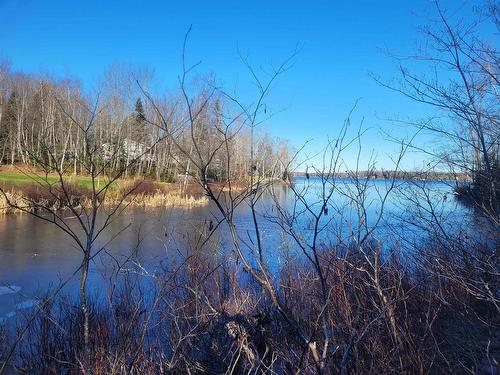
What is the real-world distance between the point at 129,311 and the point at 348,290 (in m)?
2.74

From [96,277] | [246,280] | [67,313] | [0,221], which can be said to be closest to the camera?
[67,313]

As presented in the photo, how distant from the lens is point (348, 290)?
5375 millimetres

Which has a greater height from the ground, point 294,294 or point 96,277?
point 294,294

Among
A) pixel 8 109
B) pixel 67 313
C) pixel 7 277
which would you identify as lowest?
pixel 7 277

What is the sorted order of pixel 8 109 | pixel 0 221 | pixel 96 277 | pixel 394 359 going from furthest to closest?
pixel 8 109, pixel 0 221, pixel 96 277, pixel 394 359

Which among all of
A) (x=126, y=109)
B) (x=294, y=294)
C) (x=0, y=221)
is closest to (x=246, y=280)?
(x=294, y=294)

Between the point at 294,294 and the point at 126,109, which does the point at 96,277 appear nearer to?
the point at 294,294

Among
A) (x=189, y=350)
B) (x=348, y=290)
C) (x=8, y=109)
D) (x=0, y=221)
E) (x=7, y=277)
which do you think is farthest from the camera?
(x=8, y=109)

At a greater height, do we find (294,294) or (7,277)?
(294,294)

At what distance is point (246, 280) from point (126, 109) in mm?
34126

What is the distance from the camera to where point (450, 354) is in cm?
392

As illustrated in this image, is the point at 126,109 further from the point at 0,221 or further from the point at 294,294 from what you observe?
the point at 294,294

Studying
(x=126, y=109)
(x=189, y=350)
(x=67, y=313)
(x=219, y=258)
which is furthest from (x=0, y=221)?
(x=126, y=109)

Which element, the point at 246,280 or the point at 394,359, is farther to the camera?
the point at 246,280
